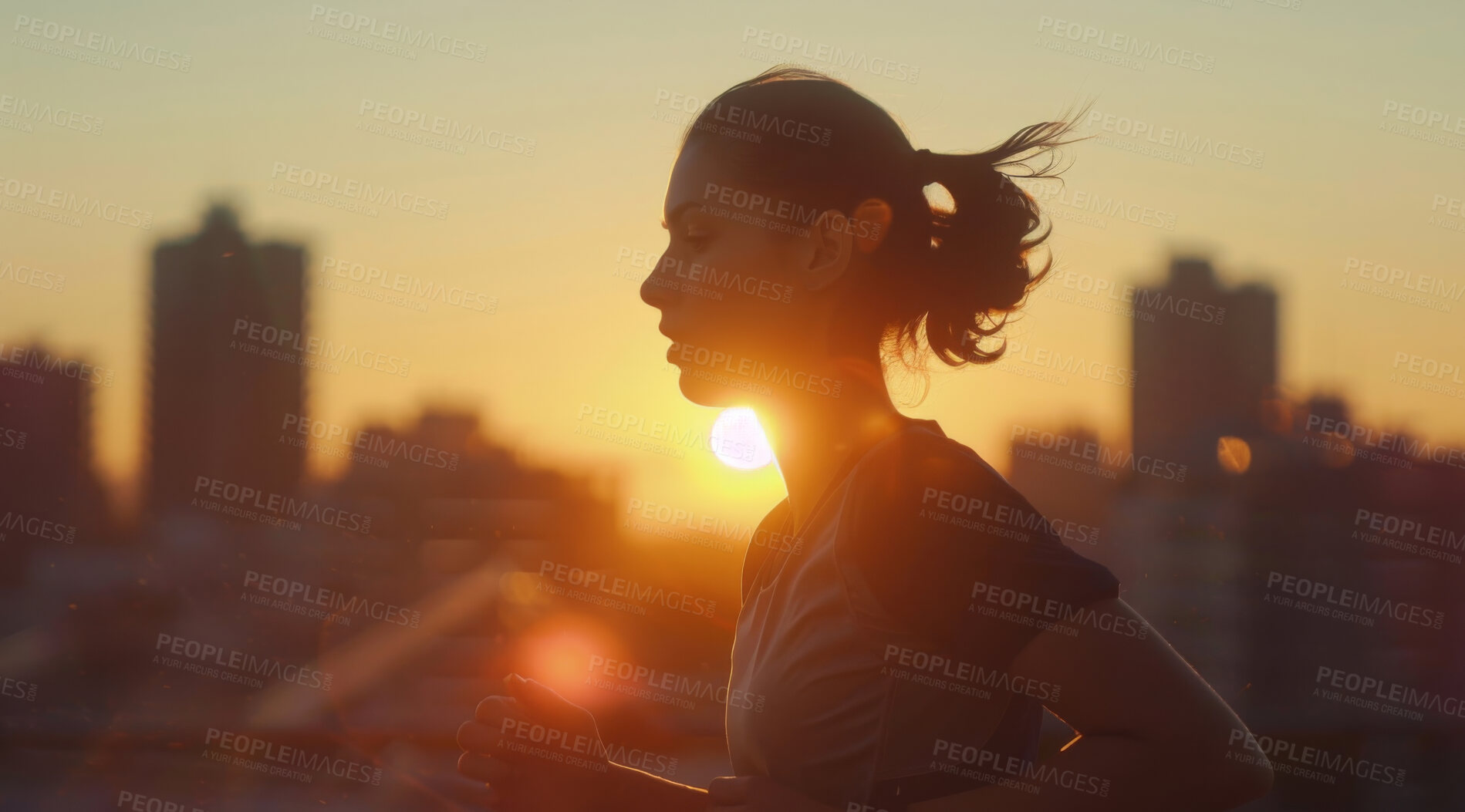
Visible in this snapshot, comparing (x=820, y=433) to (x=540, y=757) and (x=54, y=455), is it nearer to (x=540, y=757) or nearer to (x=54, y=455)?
(x=540, y=757)

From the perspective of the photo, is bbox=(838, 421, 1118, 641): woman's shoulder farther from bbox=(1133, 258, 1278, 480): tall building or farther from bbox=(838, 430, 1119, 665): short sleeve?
bbox=(1133, 258, 1278, 480): tall building

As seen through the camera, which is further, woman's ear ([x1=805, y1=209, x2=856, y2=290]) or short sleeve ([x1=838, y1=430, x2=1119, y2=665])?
woman's ear ([x1=805, y1=209, x2=856, y2=290])

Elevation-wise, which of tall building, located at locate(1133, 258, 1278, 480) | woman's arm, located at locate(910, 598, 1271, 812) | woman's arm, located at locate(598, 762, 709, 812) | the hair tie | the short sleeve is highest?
tall building, located at locate(1133, 258, 1278, 480)

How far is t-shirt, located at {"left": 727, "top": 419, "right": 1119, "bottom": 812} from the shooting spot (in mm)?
754

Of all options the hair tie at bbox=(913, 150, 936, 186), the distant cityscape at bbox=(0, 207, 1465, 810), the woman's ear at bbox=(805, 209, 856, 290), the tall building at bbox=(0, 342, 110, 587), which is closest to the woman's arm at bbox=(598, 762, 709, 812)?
the woman's ear at bbox=(805, 209, 856, 290)

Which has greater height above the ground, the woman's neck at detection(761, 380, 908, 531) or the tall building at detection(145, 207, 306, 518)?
the tall building at detection(145, 207, 306, 518)

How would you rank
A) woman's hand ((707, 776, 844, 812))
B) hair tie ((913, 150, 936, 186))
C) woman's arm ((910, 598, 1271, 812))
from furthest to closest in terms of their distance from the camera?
hair tie ((913, 150, 936, 186))
woman's hand ((707, 776, 844, 812))
woman's arm ((910, 598, 1271, 812))

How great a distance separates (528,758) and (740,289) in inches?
19.7

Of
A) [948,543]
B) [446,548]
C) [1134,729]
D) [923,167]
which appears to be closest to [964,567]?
[948,543]

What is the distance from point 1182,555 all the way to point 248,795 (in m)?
20.3

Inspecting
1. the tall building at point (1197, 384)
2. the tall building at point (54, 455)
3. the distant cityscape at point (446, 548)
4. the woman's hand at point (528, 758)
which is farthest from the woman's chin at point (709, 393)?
the tall building at point (1197, 384)

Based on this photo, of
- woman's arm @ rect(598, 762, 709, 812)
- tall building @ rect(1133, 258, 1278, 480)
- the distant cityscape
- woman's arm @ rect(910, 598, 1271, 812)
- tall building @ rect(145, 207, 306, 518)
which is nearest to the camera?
woman's arm @ rect(910, 598, 1271, 812)

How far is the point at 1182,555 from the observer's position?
23.9m

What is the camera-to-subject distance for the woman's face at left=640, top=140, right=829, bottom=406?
1025mm
